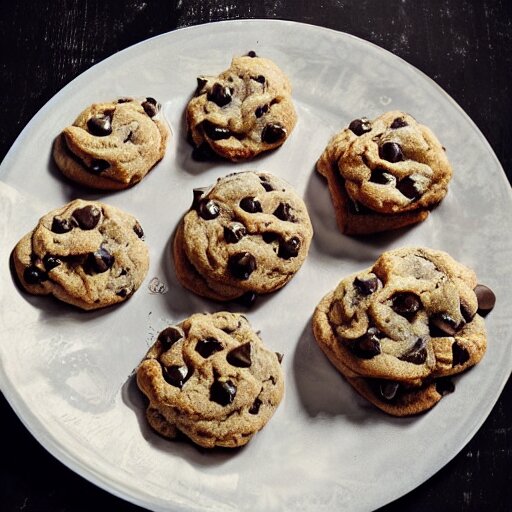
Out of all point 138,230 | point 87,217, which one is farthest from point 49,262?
point 138,230

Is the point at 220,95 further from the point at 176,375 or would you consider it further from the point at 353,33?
the point at 176,375

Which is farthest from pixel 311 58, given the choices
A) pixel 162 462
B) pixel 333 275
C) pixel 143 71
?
pixel 162 462

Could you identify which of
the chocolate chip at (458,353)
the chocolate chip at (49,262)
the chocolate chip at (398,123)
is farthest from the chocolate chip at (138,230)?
the chocolate chip at (458,353)

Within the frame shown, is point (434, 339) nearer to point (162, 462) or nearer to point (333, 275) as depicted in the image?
point (333, 275)

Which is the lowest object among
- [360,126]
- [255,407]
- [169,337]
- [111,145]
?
[255,407]

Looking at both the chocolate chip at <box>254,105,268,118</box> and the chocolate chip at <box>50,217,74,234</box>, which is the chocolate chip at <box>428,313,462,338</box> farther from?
the chocolate chip at <box>50,217,74,234</box>

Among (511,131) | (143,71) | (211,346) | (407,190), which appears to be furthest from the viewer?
(511,131)
